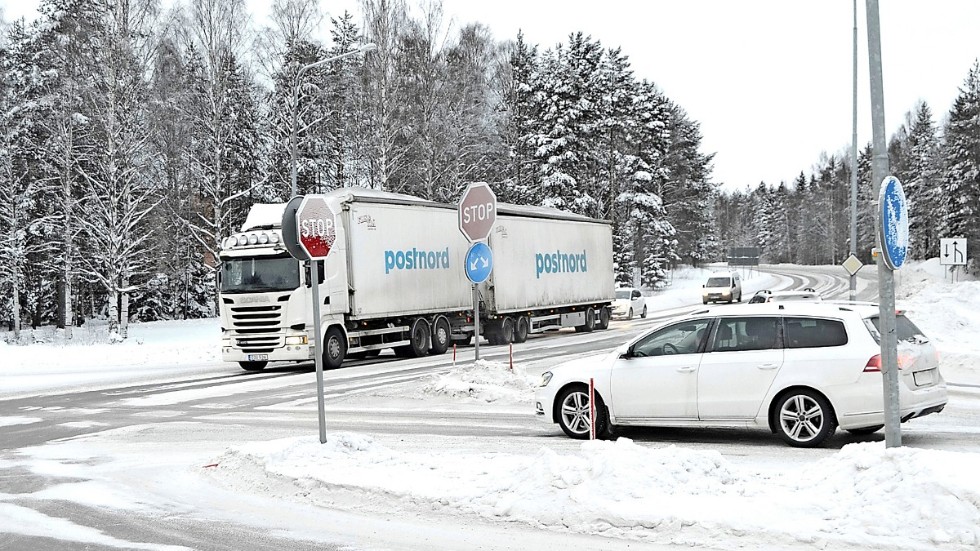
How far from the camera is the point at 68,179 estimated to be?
38500 mm

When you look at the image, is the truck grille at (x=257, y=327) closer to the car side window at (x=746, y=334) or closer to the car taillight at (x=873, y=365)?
the car side window at (x=746, y=334)

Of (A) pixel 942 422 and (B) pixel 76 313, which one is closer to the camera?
(A) pixel 942 422

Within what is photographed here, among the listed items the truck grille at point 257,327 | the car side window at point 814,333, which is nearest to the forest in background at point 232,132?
the truck grille at point 257,327

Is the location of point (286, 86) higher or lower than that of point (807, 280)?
higher

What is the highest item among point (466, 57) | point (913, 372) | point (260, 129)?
point (466, 57)

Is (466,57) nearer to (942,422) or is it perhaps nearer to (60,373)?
(60,373)

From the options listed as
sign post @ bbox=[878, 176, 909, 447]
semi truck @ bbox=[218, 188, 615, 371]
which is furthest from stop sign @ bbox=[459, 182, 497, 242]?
sign post @ bbox=[878, 176, 909, 447]

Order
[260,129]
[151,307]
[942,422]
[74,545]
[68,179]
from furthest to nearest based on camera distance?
[151,307]
[260,129]
[68,179]
[942,422]
[74,545]

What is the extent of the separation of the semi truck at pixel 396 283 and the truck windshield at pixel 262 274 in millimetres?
23

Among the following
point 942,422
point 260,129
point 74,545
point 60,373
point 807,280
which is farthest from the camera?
point 807,280

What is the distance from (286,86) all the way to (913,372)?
110 feet

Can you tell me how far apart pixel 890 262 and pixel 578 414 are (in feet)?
16.8

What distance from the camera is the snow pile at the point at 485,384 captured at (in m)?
15.8

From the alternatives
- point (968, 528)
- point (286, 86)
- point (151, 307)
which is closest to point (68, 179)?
point (286, 86)
